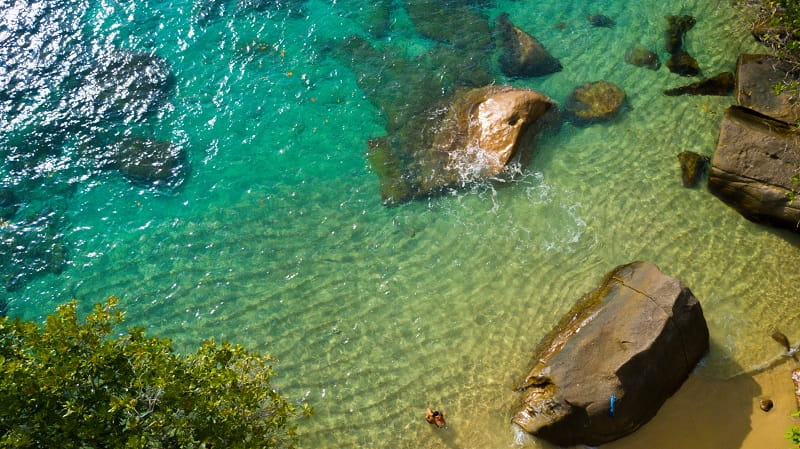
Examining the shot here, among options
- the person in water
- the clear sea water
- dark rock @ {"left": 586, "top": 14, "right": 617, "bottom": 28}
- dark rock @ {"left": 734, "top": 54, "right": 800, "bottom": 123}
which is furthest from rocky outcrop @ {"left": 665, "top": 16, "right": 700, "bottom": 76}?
the person in water

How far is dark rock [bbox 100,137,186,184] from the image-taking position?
13055 mm

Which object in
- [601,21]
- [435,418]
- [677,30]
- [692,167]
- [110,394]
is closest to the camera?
[110,394]

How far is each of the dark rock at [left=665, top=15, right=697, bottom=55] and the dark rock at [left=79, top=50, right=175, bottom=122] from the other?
40.6 feet

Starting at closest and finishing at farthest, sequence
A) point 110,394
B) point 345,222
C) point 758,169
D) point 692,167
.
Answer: point 110,394, point 758,169, point 345,222, point 692,167

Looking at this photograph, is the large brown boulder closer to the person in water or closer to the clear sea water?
the clear sea water

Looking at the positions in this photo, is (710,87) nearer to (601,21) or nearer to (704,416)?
(601,21)

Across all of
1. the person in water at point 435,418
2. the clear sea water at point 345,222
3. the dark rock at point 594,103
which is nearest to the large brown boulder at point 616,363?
the clear sea water at point 345,222

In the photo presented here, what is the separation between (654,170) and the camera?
505 inches

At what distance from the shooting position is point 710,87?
558 inches

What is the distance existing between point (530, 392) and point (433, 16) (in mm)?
10412

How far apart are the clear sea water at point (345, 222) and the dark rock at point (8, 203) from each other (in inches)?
7.4

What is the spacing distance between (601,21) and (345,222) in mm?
9048

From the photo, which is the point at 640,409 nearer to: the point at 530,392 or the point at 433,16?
the point at 530,392

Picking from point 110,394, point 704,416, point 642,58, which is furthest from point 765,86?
point 110,394
